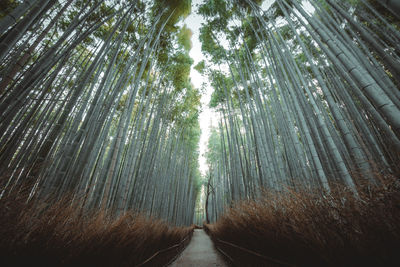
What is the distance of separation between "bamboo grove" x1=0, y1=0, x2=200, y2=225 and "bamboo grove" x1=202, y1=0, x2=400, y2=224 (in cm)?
220

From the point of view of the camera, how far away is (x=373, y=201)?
82cm

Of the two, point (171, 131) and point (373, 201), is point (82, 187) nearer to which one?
point (373, 201)

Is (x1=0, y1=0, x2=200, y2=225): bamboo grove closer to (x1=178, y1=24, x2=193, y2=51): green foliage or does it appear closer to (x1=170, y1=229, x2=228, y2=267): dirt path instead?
(x1=178, y1=24, x2=193, y2=51): green foliage

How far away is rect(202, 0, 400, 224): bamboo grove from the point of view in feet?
5.76

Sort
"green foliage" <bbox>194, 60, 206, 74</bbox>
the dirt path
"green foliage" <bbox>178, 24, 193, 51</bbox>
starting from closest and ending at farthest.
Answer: the dirt path, "green foliage" <bbox>178, 24, 193, 51</bbox>, "green foliage" <bbox>194, 60, 206, 74</bbox>

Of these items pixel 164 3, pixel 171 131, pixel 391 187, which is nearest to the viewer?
pixel 391 187

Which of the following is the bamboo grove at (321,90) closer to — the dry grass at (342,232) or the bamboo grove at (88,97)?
the dry grass at (342,232)

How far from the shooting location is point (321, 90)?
3791mm

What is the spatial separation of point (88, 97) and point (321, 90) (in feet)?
16.7

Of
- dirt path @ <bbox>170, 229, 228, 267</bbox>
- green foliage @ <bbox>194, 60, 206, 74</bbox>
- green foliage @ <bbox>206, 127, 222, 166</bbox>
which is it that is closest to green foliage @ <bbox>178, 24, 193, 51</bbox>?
green foliage @ <bbox>194, 60, 206, 74</bbox>

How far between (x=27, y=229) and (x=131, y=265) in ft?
3.61

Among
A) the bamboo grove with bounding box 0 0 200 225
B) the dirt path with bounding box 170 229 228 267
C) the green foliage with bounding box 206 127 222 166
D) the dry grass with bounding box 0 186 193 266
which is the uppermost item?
the green foliage with bounding box 206 127 222 166

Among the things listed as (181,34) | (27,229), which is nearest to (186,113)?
(181,34)

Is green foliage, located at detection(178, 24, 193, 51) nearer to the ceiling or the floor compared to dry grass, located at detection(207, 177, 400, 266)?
nearer to the ceiling
